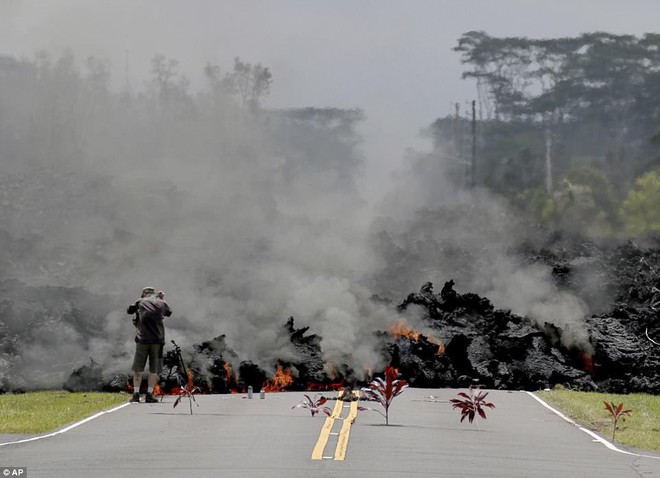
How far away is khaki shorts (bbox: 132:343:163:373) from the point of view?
22141 mm

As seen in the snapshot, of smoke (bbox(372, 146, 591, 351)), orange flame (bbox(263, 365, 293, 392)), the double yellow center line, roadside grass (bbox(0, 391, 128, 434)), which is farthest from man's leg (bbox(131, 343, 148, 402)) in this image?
smoke (bbox(372, 146, 591, 351))

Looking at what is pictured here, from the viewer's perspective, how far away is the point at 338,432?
1630 cm

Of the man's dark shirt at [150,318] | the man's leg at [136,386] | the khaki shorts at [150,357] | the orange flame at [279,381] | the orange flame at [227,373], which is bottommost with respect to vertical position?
the orange flame at [279,381]

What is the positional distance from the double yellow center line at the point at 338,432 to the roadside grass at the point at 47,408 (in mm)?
3701

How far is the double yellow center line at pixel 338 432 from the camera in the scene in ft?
46.2

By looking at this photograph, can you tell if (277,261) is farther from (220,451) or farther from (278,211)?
(220,451)

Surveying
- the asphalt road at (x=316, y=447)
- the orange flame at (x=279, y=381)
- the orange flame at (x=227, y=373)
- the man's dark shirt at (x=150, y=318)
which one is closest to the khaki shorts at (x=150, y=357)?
the man's dark shirt at (x=150, y=318)

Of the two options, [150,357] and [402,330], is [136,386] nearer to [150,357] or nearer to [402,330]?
[150,357]

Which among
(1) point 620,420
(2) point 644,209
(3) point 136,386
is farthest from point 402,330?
(2) point 644,209

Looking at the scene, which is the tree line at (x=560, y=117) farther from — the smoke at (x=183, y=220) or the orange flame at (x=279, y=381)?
the orange flame at (x=279, y=381)

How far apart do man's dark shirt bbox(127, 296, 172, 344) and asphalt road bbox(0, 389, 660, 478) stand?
2015 millimetres

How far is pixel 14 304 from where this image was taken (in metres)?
35.0

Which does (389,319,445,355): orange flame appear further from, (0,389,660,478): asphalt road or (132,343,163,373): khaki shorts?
(0,389,660,478): asphalt road

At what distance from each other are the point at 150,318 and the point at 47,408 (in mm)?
2402
